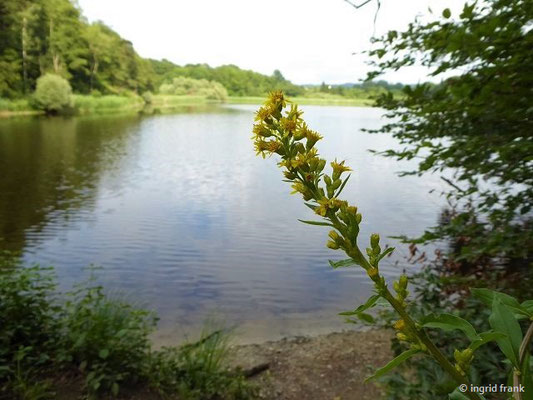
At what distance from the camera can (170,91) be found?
410 ft

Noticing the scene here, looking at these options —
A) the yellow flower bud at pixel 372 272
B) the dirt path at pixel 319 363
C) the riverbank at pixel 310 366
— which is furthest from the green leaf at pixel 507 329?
the dirt path at pixel 319 363

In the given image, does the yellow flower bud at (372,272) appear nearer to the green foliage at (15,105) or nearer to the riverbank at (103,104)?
the riverbank at (103,104)

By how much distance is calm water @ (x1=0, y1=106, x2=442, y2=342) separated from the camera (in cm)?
920

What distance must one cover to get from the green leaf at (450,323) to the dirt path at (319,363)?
4.62 metres

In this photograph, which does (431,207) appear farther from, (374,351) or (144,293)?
(144,293)

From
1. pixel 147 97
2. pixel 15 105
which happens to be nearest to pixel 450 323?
pixel 15 105

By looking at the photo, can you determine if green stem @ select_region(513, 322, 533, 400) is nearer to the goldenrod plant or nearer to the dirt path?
the goldenrod plant

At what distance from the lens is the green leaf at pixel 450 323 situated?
78cm

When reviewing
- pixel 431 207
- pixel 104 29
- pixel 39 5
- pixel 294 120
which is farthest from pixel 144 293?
pixel 104 29

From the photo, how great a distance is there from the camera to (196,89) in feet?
413

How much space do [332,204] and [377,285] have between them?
191mm

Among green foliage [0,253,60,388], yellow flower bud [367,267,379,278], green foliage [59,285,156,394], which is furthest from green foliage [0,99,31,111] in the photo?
yellow flower bud [367,267,379,278]

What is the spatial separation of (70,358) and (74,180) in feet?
55.2

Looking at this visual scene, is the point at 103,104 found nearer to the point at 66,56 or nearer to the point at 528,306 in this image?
the point at 66,56
